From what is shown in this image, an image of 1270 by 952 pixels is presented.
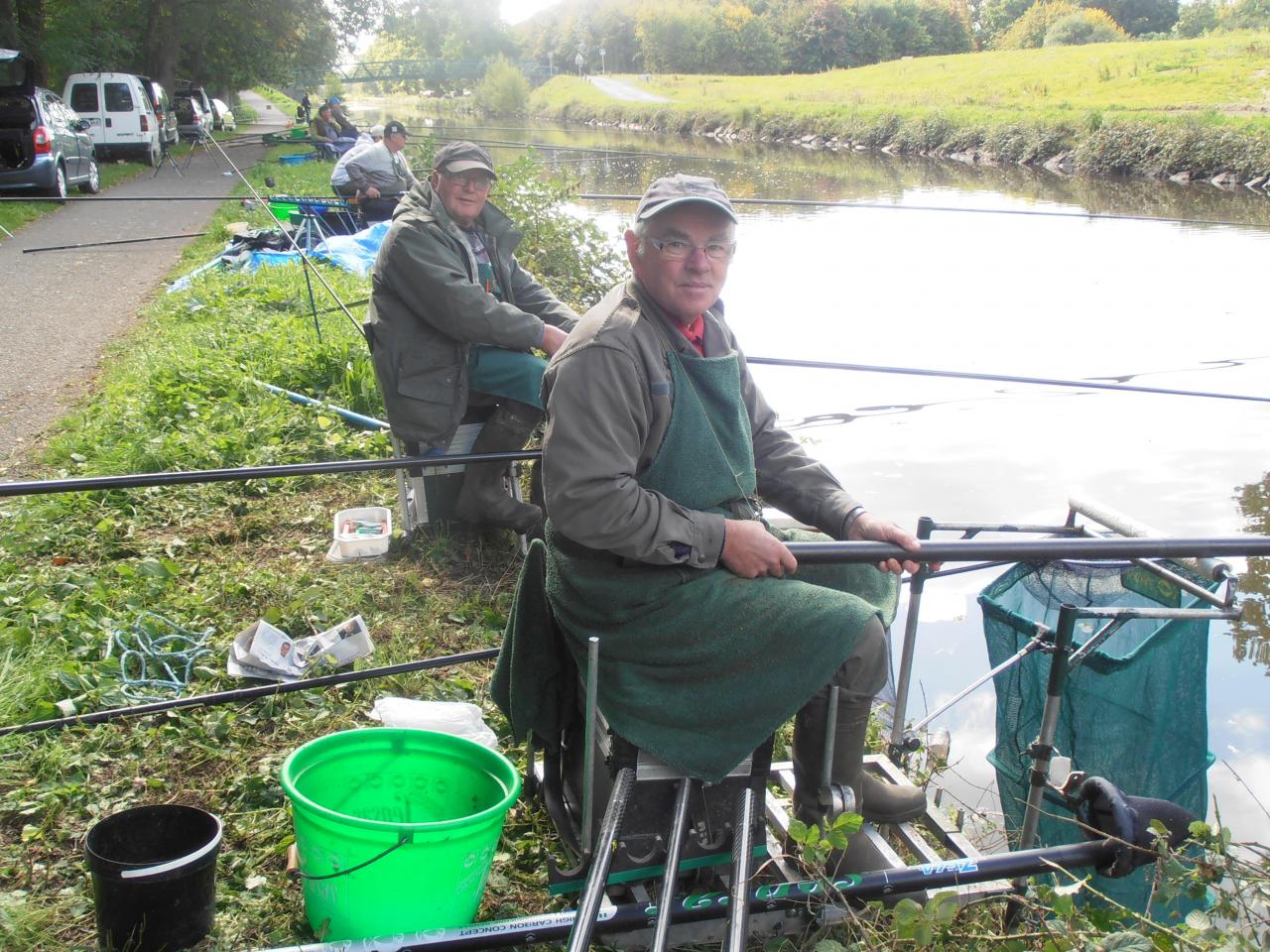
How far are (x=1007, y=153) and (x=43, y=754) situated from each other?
98.3 feet

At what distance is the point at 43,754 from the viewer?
313cm

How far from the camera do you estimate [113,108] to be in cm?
2214

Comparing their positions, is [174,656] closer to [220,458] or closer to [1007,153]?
→ [220,458]

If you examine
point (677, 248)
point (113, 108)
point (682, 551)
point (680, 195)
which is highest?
point (113, 108)

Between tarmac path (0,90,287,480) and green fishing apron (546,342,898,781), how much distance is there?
437 cm

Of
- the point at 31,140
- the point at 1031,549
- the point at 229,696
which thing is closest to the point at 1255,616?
the point at 1031,549

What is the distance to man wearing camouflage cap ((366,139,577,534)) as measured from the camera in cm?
445

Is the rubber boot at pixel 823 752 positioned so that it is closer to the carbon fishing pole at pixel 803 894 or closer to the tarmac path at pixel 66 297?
the carbon fishing pole at pixel 803 894

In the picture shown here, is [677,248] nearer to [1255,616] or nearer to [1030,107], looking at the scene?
[1255,616]

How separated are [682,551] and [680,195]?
2.48ft

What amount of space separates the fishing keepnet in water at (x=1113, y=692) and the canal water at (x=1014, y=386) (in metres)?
1.05

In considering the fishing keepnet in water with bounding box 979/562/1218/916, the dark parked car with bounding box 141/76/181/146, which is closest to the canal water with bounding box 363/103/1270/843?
the fishing keepnet in water with bounding box 979/562/1218/916

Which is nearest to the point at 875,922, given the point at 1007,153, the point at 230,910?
the point at 230,910

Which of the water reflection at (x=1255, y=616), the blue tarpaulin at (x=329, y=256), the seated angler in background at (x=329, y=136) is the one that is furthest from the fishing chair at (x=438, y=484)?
the seated angler in background at (x=329, y=136)
